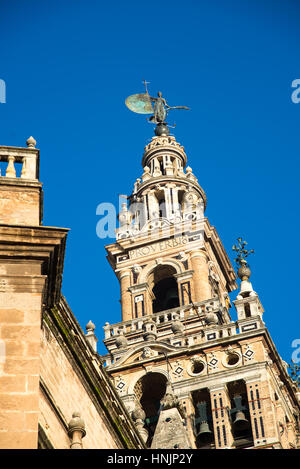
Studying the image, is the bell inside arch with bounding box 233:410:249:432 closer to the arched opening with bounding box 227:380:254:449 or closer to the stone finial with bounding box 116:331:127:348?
the arched opening with bounding box 227:380:254:449

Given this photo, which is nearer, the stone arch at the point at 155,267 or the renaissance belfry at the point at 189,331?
the renaissance belfry at the point at 189,331

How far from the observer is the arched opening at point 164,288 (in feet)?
171

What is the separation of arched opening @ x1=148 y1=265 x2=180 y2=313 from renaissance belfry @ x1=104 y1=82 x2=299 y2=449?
46 millimetres

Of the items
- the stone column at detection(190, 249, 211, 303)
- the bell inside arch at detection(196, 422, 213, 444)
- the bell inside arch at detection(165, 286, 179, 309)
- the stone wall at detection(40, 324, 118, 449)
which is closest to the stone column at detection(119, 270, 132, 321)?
the bell inside arch at detection(165, 286, 179, 309)

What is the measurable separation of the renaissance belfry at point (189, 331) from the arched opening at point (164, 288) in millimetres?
46

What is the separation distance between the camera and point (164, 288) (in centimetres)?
5294

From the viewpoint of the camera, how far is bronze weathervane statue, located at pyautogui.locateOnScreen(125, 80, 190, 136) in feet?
203

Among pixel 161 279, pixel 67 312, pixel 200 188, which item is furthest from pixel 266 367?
pixel 67 312

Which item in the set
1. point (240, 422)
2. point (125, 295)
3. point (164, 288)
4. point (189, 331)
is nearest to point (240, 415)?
point (240, 422)

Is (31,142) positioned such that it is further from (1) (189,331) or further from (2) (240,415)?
(1) (189,331)

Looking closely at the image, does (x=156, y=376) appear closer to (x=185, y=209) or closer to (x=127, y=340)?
(x=127, y=340)

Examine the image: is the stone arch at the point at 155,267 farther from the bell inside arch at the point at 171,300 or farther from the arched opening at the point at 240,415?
the arched opening at the point at 240,415

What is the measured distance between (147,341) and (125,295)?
6.09 meters

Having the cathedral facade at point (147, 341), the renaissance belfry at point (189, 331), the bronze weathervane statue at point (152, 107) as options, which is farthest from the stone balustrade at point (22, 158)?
the bronze weathervane statue at point (152, 107)
